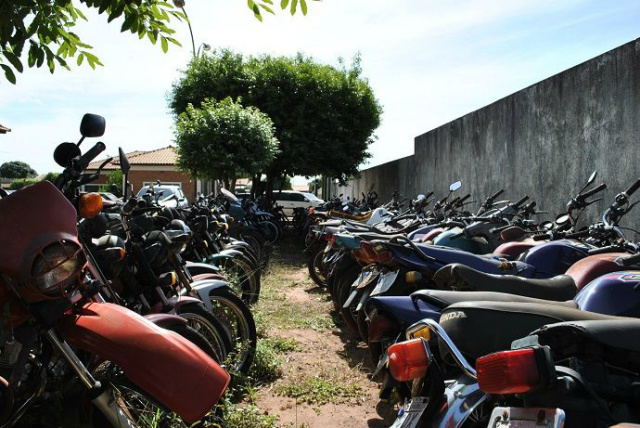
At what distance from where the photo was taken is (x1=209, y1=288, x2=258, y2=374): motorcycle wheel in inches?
166

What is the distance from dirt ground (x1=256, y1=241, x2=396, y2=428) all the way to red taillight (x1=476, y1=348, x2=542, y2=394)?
2374 millimetres

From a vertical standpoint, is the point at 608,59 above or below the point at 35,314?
above

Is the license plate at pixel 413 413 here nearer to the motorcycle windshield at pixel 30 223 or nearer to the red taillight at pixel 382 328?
the red taillight at pixel 382 328

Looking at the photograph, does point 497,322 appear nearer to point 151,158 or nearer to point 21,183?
point 21,183

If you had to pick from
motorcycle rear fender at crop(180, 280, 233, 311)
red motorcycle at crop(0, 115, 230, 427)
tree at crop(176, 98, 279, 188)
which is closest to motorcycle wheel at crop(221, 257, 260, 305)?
motorcycle rear fender at crop(180, 280, 233, 311)

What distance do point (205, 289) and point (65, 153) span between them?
168cm

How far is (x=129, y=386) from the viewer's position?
2.24 metres

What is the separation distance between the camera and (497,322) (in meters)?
1.97

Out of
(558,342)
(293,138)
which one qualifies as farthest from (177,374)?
(293,138)

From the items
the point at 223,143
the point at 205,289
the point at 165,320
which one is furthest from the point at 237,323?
the point at 223,143

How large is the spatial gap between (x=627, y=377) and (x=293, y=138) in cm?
1614

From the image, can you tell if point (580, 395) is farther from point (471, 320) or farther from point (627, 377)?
point (471, 320)

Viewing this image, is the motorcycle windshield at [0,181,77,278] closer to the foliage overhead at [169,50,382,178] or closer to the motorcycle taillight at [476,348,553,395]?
the motorcycle taillight at [476,348,553,395]

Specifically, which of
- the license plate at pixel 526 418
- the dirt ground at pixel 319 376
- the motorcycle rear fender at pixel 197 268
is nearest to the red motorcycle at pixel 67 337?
the license plate at pixel 526 418
